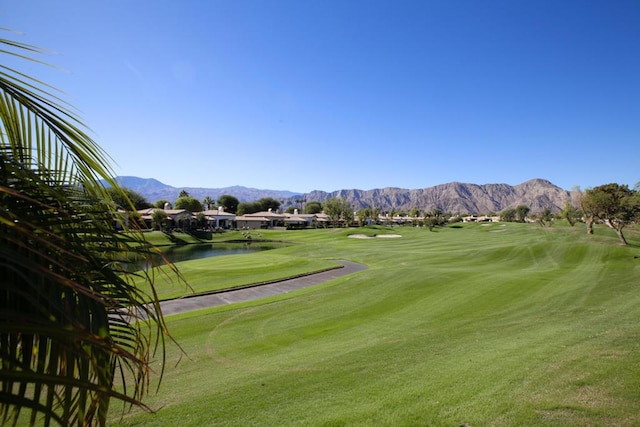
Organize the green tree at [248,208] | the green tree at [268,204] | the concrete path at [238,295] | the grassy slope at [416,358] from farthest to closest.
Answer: the green tree at [268,204]
the green tree at [248,208]
the concrete path at [238,295]
the grassy slope at [416,358]

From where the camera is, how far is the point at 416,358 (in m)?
8.24

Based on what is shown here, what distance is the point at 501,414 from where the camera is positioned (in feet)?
17.1

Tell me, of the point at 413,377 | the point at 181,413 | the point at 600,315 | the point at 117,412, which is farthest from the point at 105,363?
the point at 600,315

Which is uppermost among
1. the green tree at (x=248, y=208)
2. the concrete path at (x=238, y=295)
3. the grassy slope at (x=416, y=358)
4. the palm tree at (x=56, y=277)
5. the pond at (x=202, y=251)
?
the green tree at (x=248, y=208)

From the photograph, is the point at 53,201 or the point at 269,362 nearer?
the point at 53,201

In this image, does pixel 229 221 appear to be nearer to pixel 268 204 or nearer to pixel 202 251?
pixel 202 251

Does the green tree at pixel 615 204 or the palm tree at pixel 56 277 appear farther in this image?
the green tree at pixel 615 204

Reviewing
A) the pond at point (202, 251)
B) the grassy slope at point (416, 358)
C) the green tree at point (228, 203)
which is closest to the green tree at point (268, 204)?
the green tree at point (228, 203)

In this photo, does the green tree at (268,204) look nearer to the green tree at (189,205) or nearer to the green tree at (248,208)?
the green tree at (248,208)

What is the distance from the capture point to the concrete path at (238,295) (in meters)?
15.6

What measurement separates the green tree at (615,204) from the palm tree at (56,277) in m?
41.2

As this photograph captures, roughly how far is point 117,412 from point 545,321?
40.7 ft

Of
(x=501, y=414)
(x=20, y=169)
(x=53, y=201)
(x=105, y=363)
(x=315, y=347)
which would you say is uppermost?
(x=20, y=169)

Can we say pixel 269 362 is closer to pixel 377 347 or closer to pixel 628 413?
pixel 377 347
